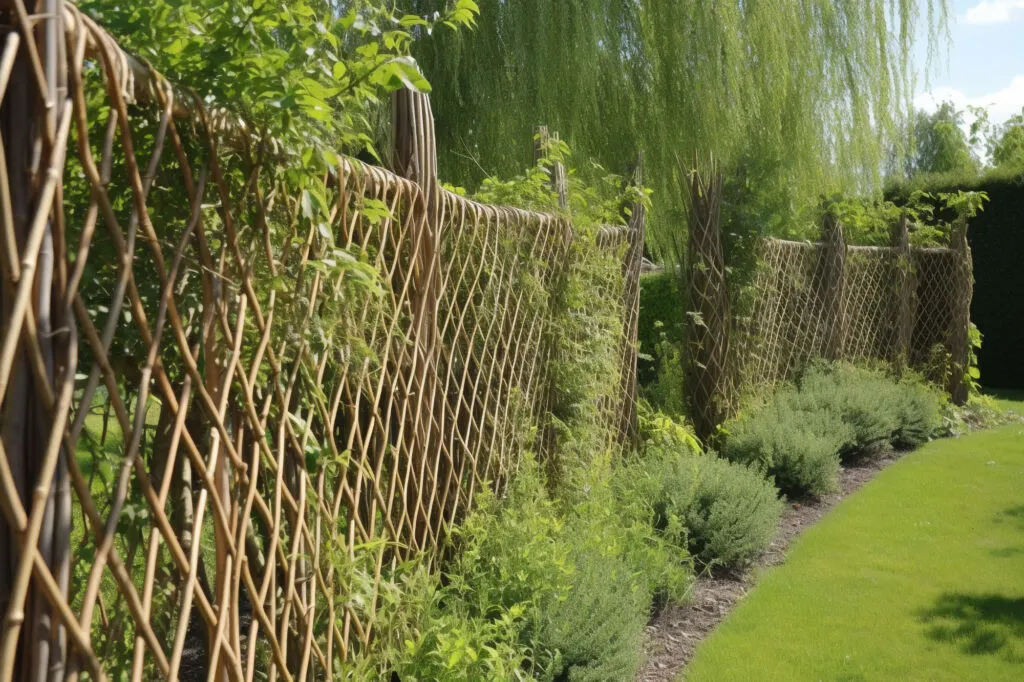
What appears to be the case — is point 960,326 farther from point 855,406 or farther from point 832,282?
point 855,406

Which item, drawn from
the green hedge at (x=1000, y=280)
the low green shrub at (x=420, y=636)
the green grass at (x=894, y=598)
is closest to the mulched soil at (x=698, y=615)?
the green grass at (x=894, y=598)

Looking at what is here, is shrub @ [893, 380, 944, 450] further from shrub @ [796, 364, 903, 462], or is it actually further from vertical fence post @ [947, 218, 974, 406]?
vertical fence post @ [947, 218, 974, 406]

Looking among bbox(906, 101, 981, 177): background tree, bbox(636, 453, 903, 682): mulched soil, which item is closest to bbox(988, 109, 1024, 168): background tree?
bbox(906, 101, 981, 177): background tree

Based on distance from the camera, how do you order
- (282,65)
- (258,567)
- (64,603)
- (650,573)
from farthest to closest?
1. (650,573)
2. (258,567)
3. (282,65)
4. (64,603)

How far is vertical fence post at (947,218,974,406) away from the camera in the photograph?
10477mm

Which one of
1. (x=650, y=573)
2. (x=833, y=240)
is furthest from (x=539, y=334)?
(x=833, y=240)

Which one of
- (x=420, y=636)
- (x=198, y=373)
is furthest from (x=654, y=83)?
(x=198, y=373)

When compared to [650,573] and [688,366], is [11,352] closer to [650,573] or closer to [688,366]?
[650,573]

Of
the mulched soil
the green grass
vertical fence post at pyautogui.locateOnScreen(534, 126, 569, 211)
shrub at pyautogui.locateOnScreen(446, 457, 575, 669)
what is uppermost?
vertical fence post at pyautogui.locateOnScreen(534, 126, 569, 211)

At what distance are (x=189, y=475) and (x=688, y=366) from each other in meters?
5.41

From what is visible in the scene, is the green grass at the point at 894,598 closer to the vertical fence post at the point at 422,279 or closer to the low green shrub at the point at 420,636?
the low green shrub at the point at 420,636

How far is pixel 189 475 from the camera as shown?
199 centimetres

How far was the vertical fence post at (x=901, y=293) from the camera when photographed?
33.2 feet

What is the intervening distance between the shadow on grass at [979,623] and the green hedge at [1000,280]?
9.69m
